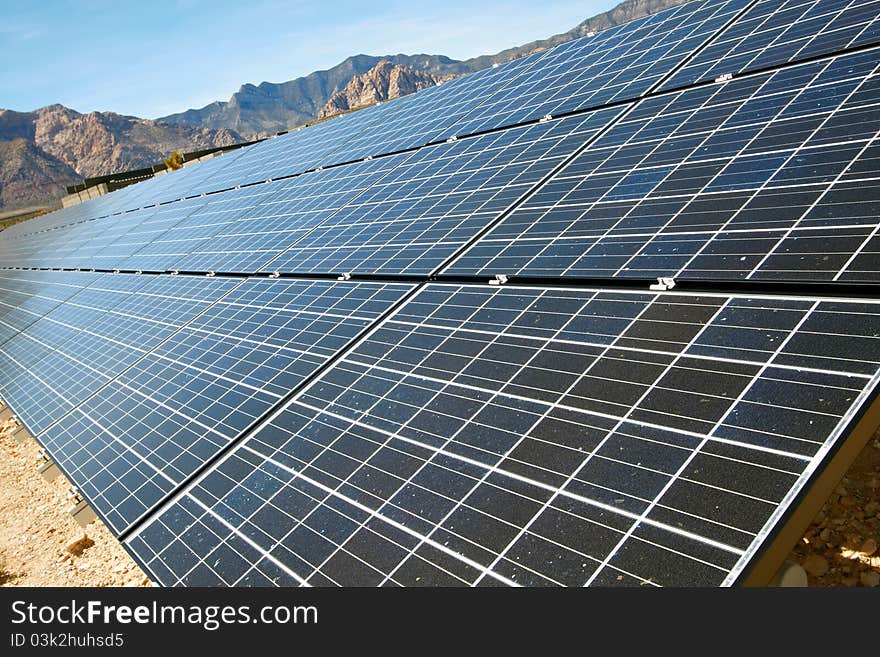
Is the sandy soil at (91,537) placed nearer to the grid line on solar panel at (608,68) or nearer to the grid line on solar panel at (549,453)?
the grid line on solar panel at (549,453)

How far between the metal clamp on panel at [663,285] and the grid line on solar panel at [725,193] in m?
0.18

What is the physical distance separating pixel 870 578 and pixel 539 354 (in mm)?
6086

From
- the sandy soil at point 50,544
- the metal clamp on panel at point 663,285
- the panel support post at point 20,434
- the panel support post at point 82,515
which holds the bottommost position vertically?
the sandy soil at point 50,544

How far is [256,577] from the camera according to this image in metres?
4.89

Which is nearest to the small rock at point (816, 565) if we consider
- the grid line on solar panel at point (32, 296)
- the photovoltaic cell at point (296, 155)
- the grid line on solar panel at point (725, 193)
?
the grid line on solar panel at point (725, 193)

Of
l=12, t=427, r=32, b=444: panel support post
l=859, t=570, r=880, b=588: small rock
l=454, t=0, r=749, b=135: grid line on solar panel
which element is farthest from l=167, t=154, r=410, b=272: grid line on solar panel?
l=859, t=570, r=880, b=588: small rock

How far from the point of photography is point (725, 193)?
24.4 ft

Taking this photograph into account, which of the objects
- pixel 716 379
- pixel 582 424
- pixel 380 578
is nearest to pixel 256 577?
pixel 380 578

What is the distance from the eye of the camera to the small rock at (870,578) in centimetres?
777

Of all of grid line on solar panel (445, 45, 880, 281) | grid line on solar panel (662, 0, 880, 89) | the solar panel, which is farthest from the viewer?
the solar panel

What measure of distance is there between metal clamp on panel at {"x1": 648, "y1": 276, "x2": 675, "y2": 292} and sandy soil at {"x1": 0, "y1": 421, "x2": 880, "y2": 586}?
490cm

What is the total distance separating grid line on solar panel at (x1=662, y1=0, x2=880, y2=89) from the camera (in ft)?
33.1

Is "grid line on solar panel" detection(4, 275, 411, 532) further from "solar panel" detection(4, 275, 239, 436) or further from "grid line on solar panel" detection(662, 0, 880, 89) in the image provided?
"grid line on solar panel" detection(662, 0, 880, 89)

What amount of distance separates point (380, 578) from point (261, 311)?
7.31 metres
